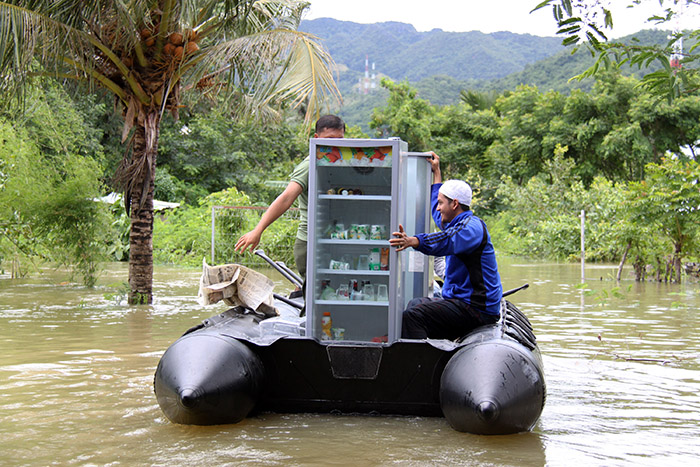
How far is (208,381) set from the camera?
5.73 metres

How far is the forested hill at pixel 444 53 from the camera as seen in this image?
5231 inches

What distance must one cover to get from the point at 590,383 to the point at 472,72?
127178 mm

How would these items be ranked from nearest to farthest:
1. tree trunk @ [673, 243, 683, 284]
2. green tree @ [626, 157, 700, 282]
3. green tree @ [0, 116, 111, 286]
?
1. green tree @ [0, 116, 111, 286]
2. green tree @ [626, 157, 700, 282]
3. tree trunk @ [673, 243, 683, 284]

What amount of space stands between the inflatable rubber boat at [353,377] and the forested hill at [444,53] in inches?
4535

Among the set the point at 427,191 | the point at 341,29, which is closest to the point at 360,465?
the point at 427,191

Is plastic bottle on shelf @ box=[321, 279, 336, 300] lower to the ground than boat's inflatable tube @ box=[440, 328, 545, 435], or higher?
higher

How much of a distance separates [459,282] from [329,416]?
1515mm

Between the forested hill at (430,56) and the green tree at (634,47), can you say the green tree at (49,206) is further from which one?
the forested hill at (430,56)

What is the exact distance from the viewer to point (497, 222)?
39.1m

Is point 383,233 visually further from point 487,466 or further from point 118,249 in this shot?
point 118,249

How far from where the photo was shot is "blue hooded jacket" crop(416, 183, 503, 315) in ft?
20.8

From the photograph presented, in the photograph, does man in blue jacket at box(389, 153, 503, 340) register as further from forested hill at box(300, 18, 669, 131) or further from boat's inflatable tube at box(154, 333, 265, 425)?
forested hill at box(300, 18, 669, 131)

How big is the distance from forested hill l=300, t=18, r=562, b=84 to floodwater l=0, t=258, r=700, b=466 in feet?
364

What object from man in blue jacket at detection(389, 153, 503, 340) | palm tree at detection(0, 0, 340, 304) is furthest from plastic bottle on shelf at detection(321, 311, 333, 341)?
palm tree at detection(0, 0, 340, 304)
